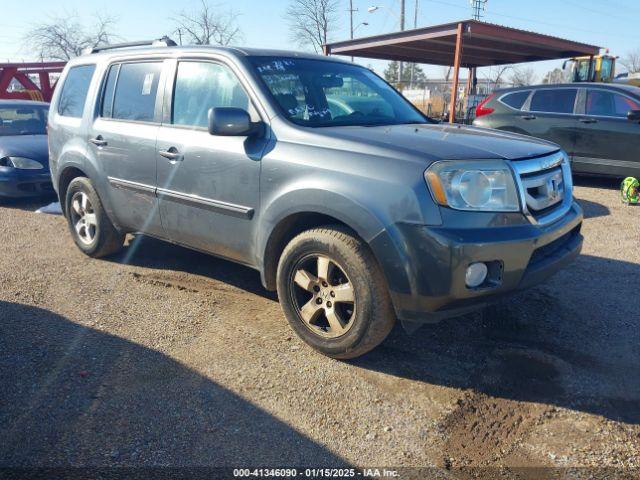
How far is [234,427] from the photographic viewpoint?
101 inches

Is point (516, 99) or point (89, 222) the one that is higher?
point (516, 99)

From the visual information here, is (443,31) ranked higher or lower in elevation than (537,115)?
higher

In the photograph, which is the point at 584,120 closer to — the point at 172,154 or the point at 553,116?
the point at 553,116

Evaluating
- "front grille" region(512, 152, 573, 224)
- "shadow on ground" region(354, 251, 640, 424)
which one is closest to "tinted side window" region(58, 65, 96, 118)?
"shadow on ground" region(354, 251, 640, 424)

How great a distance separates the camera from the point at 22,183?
7430mm

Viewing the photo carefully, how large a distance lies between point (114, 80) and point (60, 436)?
3.19 m

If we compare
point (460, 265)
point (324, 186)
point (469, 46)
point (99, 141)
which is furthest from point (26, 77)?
point (460, 265)

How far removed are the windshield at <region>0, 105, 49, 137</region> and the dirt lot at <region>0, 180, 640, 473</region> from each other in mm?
5033

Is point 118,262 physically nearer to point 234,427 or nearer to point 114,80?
point 114,80

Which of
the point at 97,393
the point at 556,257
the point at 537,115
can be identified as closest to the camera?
the point at 97,393

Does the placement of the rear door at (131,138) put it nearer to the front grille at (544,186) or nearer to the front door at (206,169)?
the front door at (206,169)

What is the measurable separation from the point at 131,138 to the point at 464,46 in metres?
12.1

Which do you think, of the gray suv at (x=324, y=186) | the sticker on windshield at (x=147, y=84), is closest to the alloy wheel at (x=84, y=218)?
the gray suv at (x=324, y=186)

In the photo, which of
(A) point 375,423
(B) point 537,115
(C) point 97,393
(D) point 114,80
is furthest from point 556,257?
(B) point 537,115
